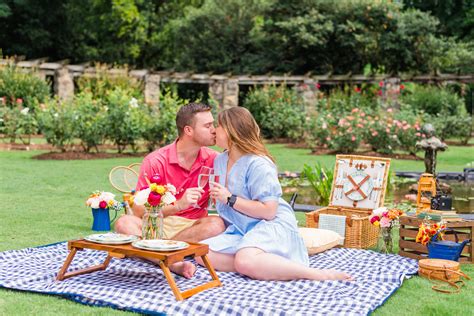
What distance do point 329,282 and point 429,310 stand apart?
683 mm

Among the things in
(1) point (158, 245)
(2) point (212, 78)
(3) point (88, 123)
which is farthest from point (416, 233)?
(2) point (212, 78)

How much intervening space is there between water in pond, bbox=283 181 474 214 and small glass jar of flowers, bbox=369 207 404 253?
2.42 meters

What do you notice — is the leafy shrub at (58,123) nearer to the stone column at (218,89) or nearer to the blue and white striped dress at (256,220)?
the blue and white striped dress at (256,220)

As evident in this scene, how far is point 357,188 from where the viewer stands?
6.61m

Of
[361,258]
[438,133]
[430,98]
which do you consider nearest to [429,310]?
[361,258]

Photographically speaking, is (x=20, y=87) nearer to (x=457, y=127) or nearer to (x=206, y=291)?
(x=457, y=127)

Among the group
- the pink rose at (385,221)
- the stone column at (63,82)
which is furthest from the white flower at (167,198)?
the stone column at (63,82)

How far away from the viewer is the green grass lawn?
13.7ft

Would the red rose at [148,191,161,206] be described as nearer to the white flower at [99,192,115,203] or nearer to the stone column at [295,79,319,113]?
the white flower at [99,192,115,203]

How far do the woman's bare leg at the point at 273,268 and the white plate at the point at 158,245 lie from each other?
58cm

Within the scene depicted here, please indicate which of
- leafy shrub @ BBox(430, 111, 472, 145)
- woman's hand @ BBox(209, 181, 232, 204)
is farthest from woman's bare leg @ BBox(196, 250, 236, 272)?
leafy shrub @ BBox(430, 111, 472, 145)

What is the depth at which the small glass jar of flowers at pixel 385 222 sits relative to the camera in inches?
222

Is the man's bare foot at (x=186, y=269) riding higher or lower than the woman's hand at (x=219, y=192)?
lower

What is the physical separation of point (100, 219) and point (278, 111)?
50.2ft
